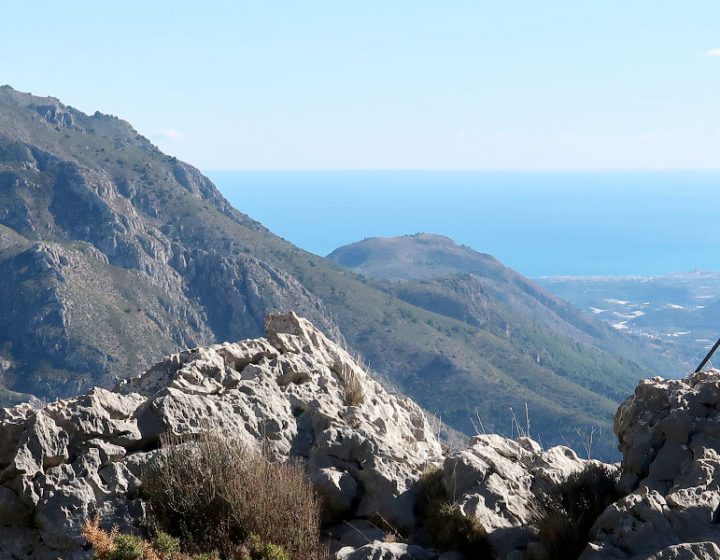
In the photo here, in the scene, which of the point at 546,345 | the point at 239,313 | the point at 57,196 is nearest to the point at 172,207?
the point at 57,196

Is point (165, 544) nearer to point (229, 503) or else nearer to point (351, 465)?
point (229, 503)

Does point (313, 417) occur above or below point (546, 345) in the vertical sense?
above

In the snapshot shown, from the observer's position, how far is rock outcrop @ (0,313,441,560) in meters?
8.34

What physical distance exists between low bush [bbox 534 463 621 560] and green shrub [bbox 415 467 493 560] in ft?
2.11

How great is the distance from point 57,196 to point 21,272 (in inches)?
1486

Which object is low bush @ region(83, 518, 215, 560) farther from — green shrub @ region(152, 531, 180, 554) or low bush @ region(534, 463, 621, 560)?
low bush @ region(534, 463, 621, 560)

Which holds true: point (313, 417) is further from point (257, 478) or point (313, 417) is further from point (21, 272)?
point (21, 272)

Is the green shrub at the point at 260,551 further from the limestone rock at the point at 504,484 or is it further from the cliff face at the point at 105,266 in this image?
→ the cliff face at the point at 105,266

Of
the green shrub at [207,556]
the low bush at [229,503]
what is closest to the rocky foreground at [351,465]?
the low bush at [229,503]

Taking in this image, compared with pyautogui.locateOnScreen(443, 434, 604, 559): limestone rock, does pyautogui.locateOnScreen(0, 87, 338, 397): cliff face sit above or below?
below

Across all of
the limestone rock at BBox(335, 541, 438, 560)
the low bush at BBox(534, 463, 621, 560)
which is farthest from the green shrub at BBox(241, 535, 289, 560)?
the low bush at BBox(534, 463, 621, 560)

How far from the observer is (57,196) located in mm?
162375

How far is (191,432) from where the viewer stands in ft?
30.8

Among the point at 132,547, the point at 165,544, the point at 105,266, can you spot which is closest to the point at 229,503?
the point at 165,544
